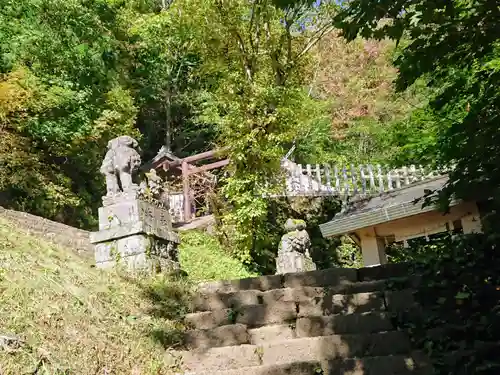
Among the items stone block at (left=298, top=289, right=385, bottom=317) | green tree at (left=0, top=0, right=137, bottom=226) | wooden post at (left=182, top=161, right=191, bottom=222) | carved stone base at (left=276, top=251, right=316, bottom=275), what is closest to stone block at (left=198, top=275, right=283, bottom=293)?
stone block at (left=298, top=289, right=385, bottom=317)

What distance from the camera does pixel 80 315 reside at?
4430mm

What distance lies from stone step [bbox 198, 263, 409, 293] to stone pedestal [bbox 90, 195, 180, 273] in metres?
0.90

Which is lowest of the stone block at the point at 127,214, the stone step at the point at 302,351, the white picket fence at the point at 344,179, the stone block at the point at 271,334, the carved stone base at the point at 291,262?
the stone step at the point at 302,351

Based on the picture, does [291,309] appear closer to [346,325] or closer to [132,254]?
[346,325]

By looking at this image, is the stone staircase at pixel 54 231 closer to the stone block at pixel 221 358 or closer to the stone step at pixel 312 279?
the stone step at pixel 312 279

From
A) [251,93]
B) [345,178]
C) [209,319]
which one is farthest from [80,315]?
[345,178]

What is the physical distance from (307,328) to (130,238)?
2.92 m

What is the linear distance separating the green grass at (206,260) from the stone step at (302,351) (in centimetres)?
604

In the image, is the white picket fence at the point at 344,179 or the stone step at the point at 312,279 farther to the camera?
the white picket fence at the point at 344,179

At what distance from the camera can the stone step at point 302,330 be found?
4.91 meters

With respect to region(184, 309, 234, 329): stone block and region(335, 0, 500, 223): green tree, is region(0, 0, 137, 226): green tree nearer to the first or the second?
region(184, 309, 234, 329): stone block

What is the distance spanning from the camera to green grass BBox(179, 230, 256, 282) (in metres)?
11.6

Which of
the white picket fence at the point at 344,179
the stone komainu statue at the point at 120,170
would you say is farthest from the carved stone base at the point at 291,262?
the white picket fence at the point at 344,179

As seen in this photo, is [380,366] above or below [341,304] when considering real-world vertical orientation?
below
